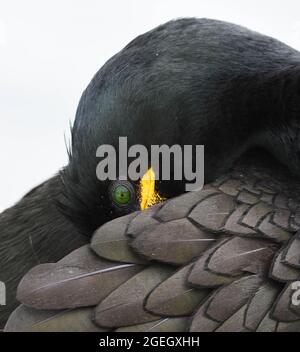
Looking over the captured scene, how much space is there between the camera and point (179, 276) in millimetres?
1263

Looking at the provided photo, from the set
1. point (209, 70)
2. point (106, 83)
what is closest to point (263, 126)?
point (209, 70)

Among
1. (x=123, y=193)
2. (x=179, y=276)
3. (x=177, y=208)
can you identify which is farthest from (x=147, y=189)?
(x=179, y=276)

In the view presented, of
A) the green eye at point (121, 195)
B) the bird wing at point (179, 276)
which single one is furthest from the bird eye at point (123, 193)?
the bird wing at point (179, 276)

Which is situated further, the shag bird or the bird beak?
the bird beak

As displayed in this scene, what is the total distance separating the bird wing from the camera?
123cm

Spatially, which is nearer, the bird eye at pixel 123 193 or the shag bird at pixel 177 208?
the shag bird at pixel 177 208

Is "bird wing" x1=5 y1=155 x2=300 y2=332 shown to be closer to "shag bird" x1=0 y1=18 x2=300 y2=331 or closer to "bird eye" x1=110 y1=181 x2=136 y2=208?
"shag bird" x1=0 y1=18 x2=300 y2=331

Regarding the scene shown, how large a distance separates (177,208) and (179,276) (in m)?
0.13

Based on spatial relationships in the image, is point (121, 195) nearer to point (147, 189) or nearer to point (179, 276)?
point (147, 189)

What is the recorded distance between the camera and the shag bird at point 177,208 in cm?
124

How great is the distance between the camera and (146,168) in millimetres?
1679

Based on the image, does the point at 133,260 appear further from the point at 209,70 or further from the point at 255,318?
the point at 209,70

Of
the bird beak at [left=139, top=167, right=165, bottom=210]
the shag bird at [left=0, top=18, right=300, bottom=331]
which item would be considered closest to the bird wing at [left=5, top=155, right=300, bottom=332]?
the shag bird at [left=0, top=18, right=300, bottom=331]

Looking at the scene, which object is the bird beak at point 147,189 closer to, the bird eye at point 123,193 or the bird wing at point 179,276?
the bird eye at point 123,193
